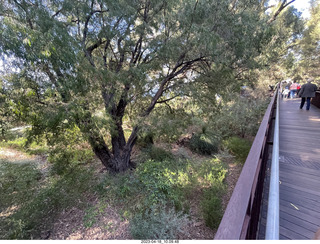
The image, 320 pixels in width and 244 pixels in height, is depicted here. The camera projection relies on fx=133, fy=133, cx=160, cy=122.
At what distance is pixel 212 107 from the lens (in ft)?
17.4

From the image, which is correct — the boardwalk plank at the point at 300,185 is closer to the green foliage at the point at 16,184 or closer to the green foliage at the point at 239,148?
the green foliage at the point at 239,148

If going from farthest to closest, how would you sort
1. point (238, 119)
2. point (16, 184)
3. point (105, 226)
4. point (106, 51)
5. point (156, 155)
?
point (238, 119) → point (156, 155) → point (106, 51) → point (16, 184) → point (105, 226)

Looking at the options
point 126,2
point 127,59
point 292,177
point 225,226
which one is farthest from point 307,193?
point 127,59

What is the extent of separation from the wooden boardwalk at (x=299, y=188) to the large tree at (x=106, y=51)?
2353mm

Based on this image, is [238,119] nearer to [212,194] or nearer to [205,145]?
[205,145]

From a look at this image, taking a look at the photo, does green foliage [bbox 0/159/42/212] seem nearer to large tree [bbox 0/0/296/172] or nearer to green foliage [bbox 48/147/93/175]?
green foliage [bbox 48/147/93/175]

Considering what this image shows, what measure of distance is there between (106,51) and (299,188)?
5391mm

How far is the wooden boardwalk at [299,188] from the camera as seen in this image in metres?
1.33

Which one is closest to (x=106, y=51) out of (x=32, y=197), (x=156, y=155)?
(x=156, y=155)

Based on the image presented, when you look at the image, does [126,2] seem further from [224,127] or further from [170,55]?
[224,127]

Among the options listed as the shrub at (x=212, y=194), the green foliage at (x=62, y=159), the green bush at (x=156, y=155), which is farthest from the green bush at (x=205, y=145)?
the green foliage at (x=62, y=159)

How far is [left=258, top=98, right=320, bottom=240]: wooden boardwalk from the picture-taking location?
4.35 feet

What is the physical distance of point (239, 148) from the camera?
17.9 feet

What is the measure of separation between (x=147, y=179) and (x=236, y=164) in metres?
3.34
